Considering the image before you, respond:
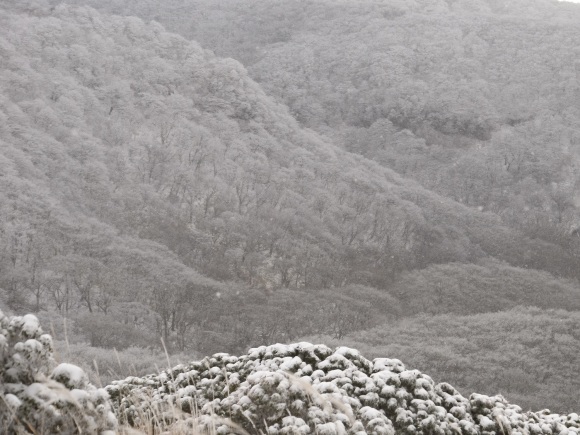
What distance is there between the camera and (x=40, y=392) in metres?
2.75

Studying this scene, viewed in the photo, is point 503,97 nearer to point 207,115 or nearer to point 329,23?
point 329,23

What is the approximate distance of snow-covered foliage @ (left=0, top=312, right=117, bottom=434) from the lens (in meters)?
2.68

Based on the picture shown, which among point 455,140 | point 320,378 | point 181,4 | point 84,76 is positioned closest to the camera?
point 320,378

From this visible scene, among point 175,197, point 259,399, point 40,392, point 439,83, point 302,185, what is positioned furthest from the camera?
point 439,83

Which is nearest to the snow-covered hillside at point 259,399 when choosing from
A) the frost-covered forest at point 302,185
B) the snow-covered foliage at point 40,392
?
the snow-covered foliage at point 40,392

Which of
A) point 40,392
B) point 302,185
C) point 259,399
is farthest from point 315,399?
point 302,185

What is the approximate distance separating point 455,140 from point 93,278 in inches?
2558

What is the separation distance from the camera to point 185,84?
89.4 metres

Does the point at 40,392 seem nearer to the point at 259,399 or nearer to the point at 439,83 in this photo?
the point at 259,399

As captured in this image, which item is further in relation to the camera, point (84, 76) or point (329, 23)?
point (329, 23)

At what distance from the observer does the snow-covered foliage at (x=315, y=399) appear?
3.79 meters

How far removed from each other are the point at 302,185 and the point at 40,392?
2990 inches

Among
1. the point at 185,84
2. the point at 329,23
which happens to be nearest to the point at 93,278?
the point at 185,84

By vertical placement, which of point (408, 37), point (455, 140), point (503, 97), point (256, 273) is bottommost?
point (256, 273)
